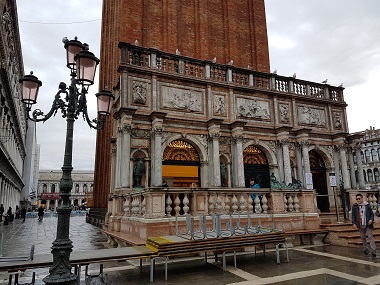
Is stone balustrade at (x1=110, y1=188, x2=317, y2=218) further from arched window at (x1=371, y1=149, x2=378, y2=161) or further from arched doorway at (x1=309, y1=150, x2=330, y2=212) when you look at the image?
arched window at (x1=371, y1=149, x2=378, y2=161)

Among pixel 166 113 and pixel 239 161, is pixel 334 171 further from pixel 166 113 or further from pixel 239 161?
pixel 166 113

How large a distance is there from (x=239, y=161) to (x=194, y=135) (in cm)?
261

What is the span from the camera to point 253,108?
609 inches

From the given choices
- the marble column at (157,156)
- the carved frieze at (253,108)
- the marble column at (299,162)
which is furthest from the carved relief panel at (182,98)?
the marble column at (299,162)

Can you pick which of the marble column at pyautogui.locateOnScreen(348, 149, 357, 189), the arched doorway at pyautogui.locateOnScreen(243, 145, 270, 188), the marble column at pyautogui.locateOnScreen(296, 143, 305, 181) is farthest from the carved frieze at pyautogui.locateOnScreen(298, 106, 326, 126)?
the arched doorway at pyautogui.locateOnScreen(243, 145, 270, 188)

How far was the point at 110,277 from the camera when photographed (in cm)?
611

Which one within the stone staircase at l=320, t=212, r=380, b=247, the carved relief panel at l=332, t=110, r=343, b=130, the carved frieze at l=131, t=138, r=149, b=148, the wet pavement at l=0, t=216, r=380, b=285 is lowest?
the wet pavement at l=0, t=216, r=380, b=285

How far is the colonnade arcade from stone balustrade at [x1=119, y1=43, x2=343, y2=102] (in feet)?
9.78

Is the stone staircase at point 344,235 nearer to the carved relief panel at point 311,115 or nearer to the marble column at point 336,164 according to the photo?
the marble column at point 336,164

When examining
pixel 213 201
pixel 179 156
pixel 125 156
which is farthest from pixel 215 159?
pixel 213 201

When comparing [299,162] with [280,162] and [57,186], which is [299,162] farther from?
[57,186]

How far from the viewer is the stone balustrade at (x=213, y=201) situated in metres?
8.01

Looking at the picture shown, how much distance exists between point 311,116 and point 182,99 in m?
8.15

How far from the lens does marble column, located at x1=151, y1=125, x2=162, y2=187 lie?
12359 millimetres
